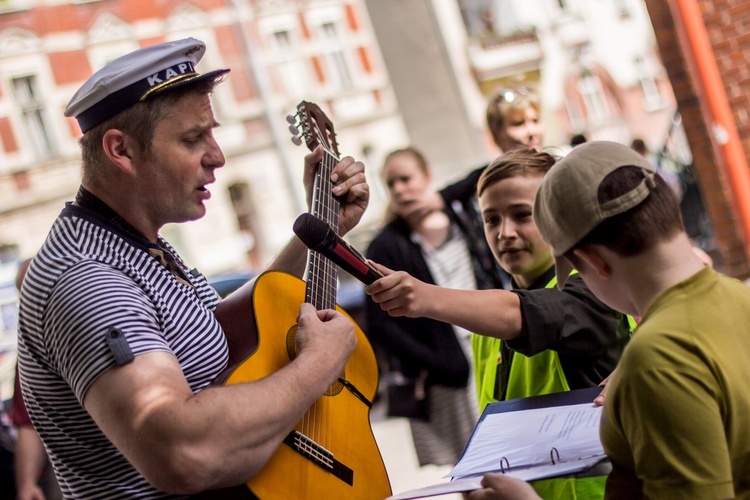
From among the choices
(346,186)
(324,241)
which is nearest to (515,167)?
(346,186)

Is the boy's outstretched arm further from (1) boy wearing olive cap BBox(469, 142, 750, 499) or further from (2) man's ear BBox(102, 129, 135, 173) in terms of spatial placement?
(2) man's ear BBox(102, 129, 135, 173)

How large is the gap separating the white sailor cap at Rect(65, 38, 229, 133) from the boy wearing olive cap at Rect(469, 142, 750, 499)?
2.84ft

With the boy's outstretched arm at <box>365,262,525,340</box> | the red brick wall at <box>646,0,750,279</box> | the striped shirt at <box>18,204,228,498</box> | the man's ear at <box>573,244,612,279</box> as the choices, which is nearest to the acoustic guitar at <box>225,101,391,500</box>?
the striped shirt at <box>18,204,228,498</box>

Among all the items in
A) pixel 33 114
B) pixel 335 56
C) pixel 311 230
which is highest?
pixel 33 114

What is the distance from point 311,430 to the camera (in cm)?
190

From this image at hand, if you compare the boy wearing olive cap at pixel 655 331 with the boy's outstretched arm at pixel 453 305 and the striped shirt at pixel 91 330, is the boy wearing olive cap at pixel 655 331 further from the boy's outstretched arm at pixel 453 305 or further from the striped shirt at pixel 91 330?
the striped shirt at pixel 91 330

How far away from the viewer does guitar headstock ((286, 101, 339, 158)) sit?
7.64 feet

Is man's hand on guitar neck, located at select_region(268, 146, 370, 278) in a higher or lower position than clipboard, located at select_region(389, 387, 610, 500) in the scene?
higher

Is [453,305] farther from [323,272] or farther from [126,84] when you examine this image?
[126,84]

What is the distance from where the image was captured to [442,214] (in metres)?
3.84

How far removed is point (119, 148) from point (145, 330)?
0.45 meters

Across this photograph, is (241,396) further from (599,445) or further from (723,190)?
(723,190)

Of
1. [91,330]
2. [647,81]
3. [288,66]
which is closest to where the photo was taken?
[91,330]

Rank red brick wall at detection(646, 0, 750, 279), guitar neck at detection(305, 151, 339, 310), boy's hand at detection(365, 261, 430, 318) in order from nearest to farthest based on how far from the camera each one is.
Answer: boy's hand at detection(365, 261, 430, 318), guitar neck at detection(305, 151, 339, 310), red brick wall at detection(646, 0, 750, 279)
